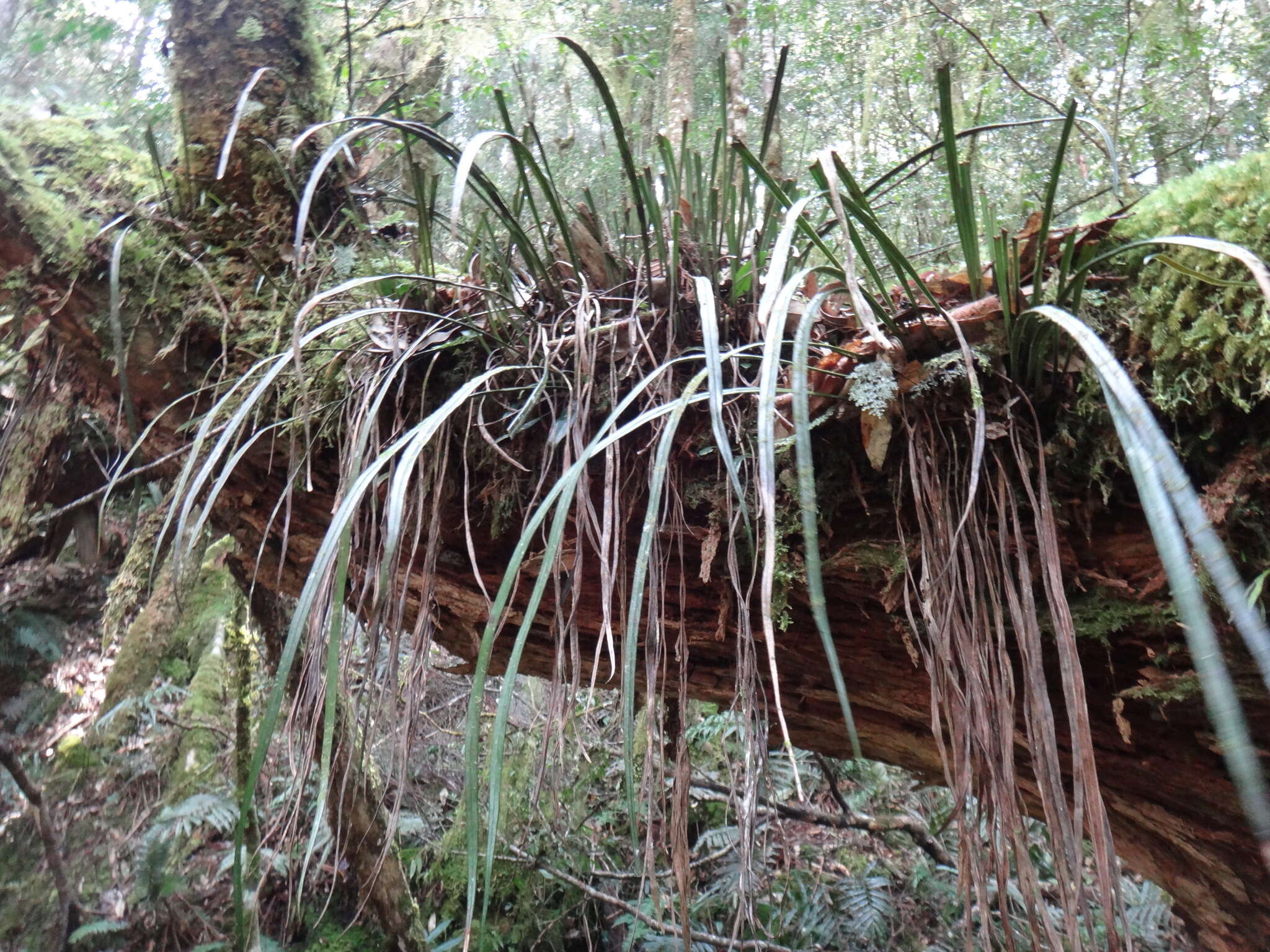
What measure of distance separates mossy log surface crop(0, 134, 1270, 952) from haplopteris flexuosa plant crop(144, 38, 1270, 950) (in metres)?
0.05

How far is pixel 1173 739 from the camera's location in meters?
0.85

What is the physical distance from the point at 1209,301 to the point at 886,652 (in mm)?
580

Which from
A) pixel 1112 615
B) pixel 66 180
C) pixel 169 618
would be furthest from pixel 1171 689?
pixel 169 618

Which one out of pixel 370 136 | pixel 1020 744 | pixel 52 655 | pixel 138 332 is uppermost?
pixel 370 136

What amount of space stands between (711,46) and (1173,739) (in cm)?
642

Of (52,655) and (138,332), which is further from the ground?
(138,332)

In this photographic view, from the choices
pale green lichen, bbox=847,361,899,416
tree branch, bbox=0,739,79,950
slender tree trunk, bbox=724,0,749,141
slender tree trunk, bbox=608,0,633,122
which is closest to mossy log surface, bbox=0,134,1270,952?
pale green lichen, bbox=847,361,899,416

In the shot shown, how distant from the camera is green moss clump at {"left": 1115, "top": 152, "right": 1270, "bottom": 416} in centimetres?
67

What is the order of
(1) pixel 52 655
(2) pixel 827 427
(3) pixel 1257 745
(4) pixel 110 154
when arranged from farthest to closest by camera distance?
(1) pixel 52 655
(4) pixel 110 154
(2) pixel 827 427
(3) pixel 1257 745

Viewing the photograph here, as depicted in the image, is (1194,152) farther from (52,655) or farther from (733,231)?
(52,655)

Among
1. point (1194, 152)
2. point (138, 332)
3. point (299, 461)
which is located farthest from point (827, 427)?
point (1194, 152)

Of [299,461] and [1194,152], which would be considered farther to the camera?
[1194,152]

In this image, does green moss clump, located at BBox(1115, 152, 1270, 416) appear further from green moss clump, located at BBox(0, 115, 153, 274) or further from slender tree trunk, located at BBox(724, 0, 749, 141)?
green moss clump, located at BBox(0, 115, 153, 274)

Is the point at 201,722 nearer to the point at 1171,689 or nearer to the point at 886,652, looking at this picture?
the point at 886,652
